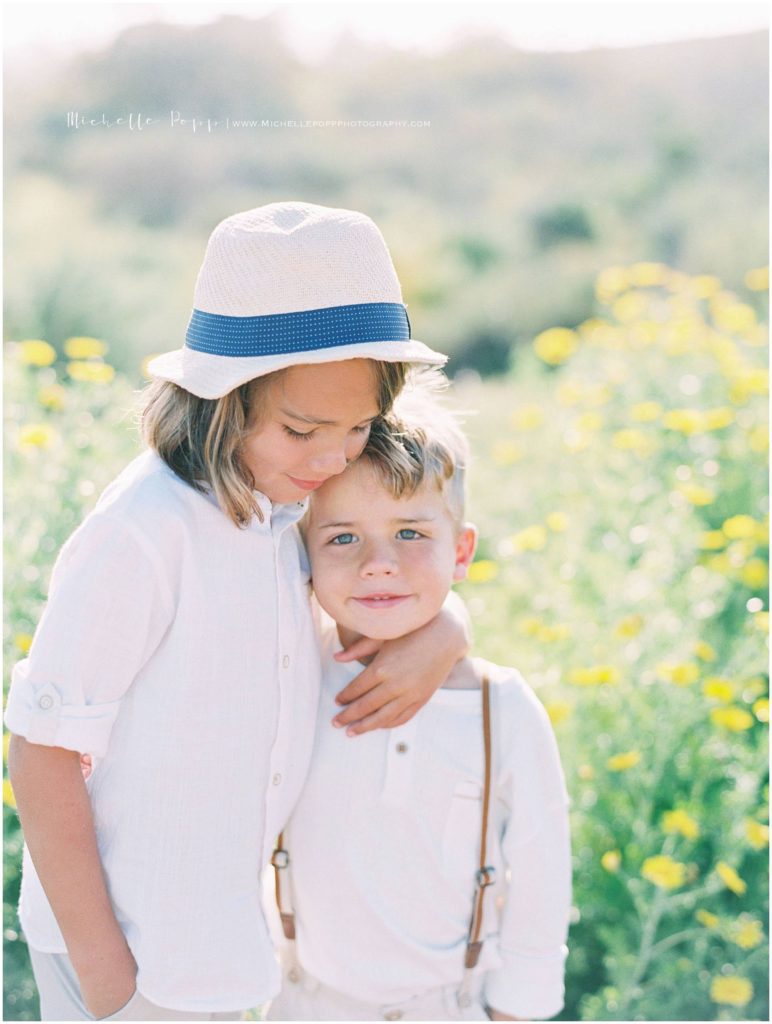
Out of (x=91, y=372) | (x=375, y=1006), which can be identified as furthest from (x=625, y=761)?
(x=91, y=372)

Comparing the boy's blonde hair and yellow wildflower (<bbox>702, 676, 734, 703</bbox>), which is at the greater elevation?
the boy's blonde hair

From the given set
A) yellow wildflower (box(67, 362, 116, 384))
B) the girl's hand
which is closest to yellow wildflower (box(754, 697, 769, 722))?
the girl's hand

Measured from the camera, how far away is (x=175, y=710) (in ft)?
4.46

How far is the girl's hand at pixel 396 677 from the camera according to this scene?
1.54m

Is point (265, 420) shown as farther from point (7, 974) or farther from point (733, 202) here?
point (733, 202)

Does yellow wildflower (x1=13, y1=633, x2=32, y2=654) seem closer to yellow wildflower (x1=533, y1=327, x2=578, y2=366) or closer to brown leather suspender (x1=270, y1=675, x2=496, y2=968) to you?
brown leather suspender (x1=270, y1=675, x2=496, y2=968)

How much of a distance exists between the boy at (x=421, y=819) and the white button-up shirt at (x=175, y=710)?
0.35 ft

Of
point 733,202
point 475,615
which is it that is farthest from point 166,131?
point 475,615

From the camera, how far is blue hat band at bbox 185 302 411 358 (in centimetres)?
128

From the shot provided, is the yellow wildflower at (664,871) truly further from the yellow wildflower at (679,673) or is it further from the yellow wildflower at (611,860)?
the yellow wildflower at (679,673)

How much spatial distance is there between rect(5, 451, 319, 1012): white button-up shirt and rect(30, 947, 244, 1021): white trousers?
3cm

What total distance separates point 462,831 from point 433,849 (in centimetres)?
5

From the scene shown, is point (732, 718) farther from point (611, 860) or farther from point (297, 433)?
point (297, 433)

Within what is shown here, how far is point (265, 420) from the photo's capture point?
1.36 metres
